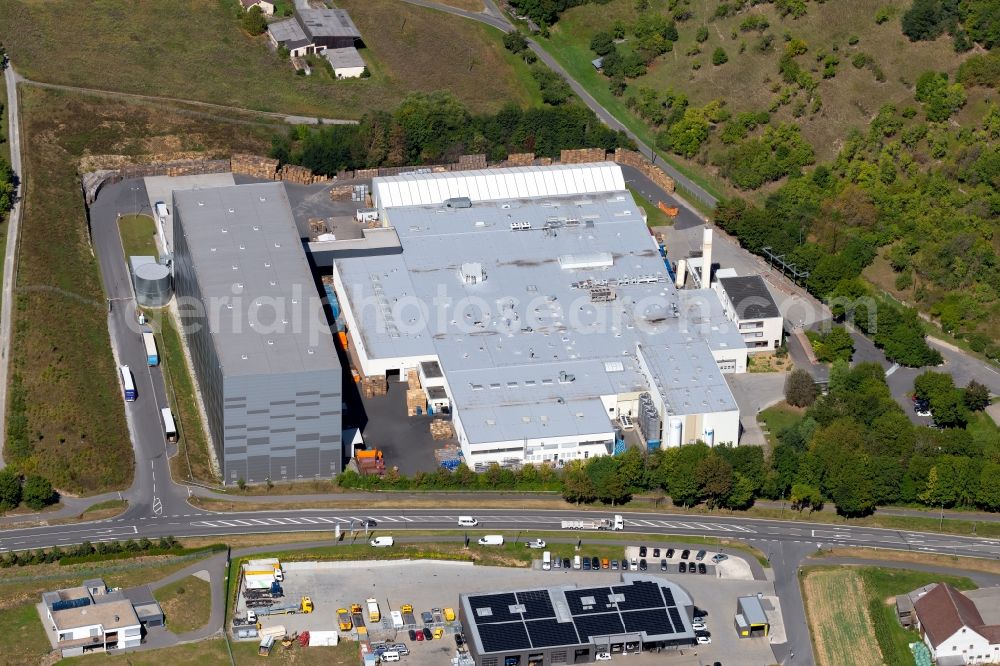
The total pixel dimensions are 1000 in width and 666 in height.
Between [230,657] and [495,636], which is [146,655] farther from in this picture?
[495,636]

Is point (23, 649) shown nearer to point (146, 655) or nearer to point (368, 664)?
point (146, 655)

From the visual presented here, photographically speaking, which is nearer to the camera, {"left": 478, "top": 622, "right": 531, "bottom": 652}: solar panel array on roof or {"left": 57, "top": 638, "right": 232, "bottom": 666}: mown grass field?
{"left": 57, "top": 638, "right": 232, "bottom": 666}: mown grass field

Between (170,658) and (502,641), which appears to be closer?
(170,658)

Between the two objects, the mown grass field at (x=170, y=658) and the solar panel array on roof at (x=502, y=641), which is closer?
the mown grass field at (x=170, y=658)

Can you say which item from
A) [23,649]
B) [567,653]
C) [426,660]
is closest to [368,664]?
[426,660]

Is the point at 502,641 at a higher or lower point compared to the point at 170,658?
lower

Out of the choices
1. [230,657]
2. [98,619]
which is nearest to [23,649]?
[98,619]

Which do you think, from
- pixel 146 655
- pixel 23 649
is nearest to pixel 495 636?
pixel 146 655

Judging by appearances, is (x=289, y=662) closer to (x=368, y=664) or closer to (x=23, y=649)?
(x=368, y=664)
